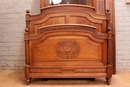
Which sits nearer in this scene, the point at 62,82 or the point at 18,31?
the point at 62,82

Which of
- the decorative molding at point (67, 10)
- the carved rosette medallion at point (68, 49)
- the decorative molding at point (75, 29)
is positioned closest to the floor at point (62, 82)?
the carved rosette medallion at point (68, 49)

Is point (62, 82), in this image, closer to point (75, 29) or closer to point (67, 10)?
point (75, 29)

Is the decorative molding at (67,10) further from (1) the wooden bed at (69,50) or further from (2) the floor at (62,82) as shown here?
(2) the floor at (62,82)

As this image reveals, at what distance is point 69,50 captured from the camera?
1.59 metres

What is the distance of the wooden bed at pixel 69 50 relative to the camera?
158cm

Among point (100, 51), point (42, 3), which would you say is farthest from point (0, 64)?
point (100, 51)

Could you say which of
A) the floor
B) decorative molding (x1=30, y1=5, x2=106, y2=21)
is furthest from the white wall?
decorative molding (x1=30, y1=5, x2=106, y2=21)

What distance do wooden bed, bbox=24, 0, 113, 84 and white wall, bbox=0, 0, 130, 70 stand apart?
2.22 feet

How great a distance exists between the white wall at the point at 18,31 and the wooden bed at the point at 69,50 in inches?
26.6

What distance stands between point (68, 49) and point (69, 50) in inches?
0.6

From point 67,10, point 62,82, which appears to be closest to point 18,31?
point 67,10

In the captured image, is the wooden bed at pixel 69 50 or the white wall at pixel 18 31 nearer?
the wooden bed at pixel 69 50

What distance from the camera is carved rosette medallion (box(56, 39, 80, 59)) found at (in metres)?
1.58

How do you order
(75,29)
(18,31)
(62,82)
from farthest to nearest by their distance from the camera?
1. (18,31)
2. (62,82)
3. (75,29)
